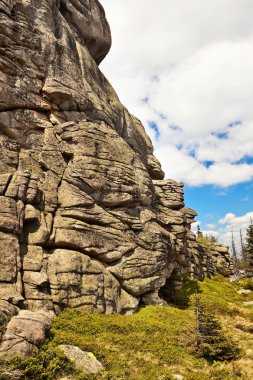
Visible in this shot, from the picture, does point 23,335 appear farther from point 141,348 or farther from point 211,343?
point 211,343

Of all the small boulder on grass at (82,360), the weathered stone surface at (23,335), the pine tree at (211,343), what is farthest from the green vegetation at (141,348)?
the weathered stone surface at (23,335)

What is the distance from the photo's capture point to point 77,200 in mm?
32688

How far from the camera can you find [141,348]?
23062mm

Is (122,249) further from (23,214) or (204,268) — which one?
(204,268)

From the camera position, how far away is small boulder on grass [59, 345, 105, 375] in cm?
1830

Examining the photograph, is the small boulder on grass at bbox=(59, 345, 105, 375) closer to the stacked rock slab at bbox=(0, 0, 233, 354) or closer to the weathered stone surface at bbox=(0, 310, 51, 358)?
the weathered stone surface at bbox=(0, 310, 51, 358)

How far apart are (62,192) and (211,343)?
71.5ft

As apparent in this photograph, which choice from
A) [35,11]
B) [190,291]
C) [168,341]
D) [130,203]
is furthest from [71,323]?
[35,11]

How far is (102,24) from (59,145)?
37.6 metres

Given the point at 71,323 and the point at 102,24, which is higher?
the point at 102,24

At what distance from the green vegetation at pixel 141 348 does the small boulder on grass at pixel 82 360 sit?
21.4 inches

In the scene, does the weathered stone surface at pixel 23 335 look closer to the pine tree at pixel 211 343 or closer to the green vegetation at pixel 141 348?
the green vegetation at pixel 141 348

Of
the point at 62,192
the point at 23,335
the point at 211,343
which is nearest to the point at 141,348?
the point at 211,343

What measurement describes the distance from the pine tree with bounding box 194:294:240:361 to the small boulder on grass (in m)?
8.87
